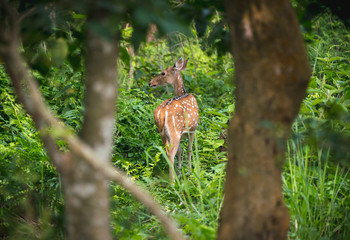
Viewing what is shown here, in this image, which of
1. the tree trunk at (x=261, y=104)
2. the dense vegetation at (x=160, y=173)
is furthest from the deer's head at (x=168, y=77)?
the tree trunk at (x=261, y=104)

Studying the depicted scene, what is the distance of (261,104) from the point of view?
2.05 metres

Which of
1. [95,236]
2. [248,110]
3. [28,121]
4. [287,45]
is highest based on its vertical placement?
[28,121]

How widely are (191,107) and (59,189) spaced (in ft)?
10.3

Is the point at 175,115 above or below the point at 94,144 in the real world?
above

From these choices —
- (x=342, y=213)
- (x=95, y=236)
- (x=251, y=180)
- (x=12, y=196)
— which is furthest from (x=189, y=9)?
(x=12, y=196)

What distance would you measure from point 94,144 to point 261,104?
71cm

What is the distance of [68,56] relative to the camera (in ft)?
9.21

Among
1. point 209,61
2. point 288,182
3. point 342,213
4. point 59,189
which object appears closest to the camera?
point 342,213

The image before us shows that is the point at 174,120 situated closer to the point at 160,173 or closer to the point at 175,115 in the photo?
the point at 175,115

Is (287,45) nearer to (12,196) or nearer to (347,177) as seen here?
(347,177)

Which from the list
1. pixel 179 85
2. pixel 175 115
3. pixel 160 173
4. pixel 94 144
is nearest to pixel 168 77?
pixel 179 85

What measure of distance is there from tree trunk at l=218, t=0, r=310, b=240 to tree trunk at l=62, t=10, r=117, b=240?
1.85 ft

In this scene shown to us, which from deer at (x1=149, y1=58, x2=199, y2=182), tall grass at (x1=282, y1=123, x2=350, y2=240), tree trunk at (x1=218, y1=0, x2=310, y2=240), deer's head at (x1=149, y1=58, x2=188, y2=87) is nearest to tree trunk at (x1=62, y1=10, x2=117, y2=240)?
tree trunk at (x1=218, y1=0, x2=310, y2=240)

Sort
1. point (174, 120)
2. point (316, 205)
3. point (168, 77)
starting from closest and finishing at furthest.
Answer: point (316, 205) < point (174, 120) < point (168, 77)
